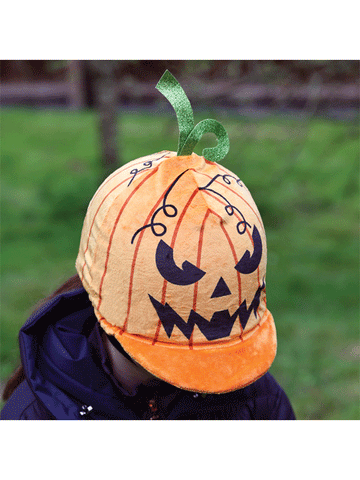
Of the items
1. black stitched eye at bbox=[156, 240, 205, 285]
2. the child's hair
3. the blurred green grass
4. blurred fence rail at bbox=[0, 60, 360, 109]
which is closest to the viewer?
black stitched eye at bbox=[156, 240, 205, 285]

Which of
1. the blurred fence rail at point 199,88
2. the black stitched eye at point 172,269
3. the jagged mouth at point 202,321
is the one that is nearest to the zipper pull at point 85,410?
the jagged mouth at point 202,321

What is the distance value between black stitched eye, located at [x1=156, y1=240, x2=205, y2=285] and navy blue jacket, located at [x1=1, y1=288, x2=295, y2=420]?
0.42m

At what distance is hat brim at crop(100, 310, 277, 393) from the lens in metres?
1.35

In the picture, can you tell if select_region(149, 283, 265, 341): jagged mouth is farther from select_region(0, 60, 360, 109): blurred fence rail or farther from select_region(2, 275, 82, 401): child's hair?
select_region(0, 60, 360, 109): blurred fence rail

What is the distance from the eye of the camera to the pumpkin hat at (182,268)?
1.31m

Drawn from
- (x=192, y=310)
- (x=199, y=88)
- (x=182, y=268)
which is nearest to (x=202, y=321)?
(x=192, y=310)

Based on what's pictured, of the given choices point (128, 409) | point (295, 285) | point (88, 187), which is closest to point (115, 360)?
point (128, 409)

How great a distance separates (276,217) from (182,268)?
443 cm

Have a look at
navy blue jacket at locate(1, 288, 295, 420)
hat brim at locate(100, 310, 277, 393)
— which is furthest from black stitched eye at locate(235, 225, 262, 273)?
navy blue jacket at locate(1, 288, 295, 420)

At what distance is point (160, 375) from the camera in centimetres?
135

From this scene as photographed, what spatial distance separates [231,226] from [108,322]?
18.0 inches

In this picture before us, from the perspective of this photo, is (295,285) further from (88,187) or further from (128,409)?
(128,409)

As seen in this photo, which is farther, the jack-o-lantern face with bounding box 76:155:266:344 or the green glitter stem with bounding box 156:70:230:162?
the green glitter stem with bounding box 156:70:230:162

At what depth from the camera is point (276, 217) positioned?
220 inches
